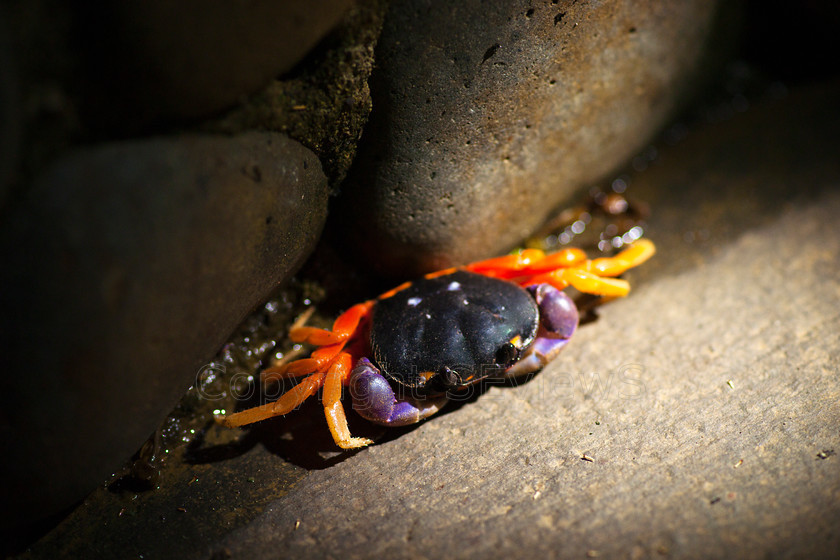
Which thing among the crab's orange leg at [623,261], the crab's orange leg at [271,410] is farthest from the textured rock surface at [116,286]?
the crab's orange leg at [623,261]

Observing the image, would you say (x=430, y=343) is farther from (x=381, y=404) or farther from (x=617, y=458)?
(x=617, y=458)

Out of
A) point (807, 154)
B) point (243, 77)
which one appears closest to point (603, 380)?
point (243, 77)

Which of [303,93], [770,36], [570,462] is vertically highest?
[303,93]

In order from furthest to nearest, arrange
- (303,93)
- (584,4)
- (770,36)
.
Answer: (770,36)
(584,4)
(303,93)

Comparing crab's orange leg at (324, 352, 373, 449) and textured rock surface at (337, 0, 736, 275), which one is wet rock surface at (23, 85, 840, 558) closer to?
crab's orange leg at (324, 352, 373, 449)

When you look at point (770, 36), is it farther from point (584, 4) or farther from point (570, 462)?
point (570, 462)

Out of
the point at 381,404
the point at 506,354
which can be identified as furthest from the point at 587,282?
the point at 381,404

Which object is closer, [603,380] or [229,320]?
[229,320]
